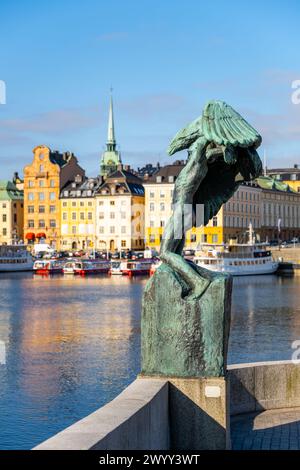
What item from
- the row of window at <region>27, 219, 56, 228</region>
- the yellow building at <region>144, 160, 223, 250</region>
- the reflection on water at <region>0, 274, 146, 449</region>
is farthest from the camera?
the row of window at <region>27, 219, 56, 228</region>

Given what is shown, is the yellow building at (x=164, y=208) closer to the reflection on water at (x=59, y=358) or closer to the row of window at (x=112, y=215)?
the row of window at (x=112, y=215)

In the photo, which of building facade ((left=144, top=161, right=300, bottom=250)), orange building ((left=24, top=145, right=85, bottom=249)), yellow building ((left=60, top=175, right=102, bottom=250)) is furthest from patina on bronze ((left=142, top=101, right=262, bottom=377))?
orange building ((left=24, top=145, right=85, bottom=249))

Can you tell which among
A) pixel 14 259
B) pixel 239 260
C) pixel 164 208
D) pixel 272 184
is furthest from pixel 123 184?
pixel 239 260

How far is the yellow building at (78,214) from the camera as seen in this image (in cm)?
11425

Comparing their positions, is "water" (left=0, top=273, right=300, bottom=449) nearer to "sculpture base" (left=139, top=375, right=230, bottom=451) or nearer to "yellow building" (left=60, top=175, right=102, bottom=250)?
"sculpture base" (left=139, top=375, right=230, bottom=451)

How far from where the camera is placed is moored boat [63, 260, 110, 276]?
8284 centimetres

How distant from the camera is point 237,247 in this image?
266 feet

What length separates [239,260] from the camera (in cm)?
7881

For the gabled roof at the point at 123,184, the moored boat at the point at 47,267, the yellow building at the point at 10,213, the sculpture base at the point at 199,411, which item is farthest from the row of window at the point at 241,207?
the sculpture base at the point at 199,411

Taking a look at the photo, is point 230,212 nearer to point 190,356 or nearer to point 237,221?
point 237,221

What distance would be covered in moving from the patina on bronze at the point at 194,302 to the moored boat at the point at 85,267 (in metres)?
72.9

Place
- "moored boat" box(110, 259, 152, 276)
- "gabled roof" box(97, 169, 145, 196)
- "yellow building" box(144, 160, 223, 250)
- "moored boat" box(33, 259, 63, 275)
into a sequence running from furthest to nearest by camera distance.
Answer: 1. "gabled roof" box(97, 169, 145, 196)
2. "yellow building" box(144, 160, 223, 250)
3. "moored boat" box(33, 259, 63, 275)
4. "moored boat" box(110, 259, 152, 276)

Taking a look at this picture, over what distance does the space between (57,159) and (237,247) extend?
4326 centimetres

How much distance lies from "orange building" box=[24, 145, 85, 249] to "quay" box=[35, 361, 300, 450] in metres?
105
